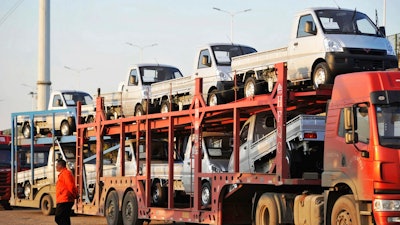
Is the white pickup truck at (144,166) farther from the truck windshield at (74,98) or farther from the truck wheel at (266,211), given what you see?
the truck windshield at (74,98)

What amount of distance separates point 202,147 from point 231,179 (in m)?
2.67

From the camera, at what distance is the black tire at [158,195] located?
20.7m

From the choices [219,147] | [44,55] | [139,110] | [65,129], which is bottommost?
[219,147]

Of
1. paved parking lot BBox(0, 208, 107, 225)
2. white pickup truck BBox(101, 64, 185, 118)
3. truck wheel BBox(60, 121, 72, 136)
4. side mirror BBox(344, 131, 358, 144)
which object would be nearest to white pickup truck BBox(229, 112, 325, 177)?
side mirror BBox(344, 131, 358, 144)

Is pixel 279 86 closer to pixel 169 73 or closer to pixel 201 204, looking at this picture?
pixel 201 204

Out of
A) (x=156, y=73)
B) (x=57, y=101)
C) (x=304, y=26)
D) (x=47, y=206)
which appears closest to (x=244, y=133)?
(x=304, y=26)

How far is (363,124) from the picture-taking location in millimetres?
12484

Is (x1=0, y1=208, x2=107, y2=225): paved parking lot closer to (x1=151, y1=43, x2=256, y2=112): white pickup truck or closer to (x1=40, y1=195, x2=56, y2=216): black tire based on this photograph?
(x1=40, y1=195, x2=56, y2=216): black tire

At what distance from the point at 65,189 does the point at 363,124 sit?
6714 millimetres

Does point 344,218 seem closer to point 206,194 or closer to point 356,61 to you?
point 356,61

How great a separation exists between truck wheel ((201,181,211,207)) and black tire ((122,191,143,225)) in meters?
2.96

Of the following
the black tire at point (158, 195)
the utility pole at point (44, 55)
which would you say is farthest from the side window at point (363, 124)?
the utility pole at point (44, 55)

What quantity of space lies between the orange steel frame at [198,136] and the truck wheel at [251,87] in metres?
0.46

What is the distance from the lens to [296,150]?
15875 mm
